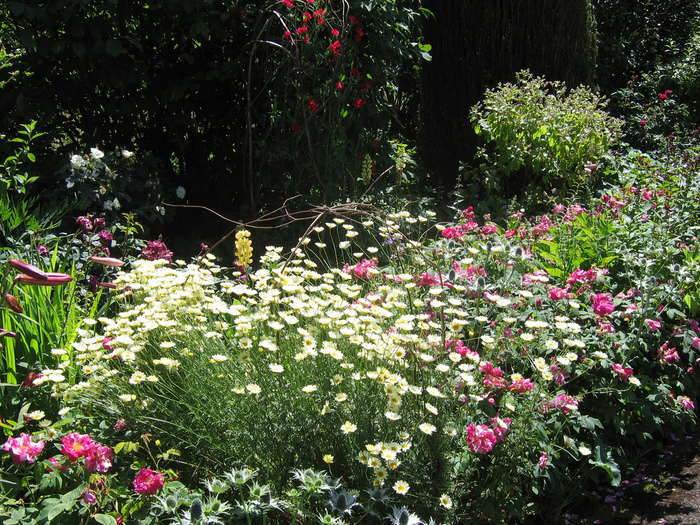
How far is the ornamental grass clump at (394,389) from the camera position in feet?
6.31

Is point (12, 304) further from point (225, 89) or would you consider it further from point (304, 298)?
Result: point (225, 89)

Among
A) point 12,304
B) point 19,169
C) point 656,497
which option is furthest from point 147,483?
point 19,169

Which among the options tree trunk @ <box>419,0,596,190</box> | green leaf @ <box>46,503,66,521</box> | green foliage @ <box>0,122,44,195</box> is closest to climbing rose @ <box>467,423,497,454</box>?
green leaf @ <box>46,503,66,521</box>

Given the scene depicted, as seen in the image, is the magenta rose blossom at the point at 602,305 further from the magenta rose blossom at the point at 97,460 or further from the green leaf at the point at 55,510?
the green leaf at the point at 55,510

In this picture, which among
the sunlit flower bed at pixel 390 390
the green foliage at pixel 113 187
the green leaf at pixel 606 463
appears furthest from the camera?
the green foliage at pixel 113 187

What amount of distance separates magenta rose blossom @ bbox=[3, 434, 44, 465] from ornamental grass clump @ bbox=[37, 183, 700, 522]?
0.71 feet

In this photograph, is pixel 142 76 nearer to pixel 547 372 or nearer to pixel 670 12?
pixel 547 372

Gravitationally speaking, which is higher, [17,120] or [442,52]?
[442,52]

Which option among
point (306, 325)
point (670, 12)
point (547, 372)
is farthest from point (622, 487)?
point (670, 12)

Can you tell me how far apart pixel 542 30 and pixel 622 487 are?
439cm

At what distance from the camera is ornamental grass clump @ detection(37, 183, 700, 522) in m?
1.92

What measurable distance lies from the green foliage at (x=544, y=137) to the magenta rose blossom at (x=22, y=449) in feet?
12.4

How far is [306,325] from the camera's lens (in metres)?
2.25

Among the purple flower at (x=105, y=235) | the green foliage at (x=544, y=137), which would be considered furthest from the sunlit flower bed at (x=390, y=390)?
the green foliage at (x=544, y=137)
